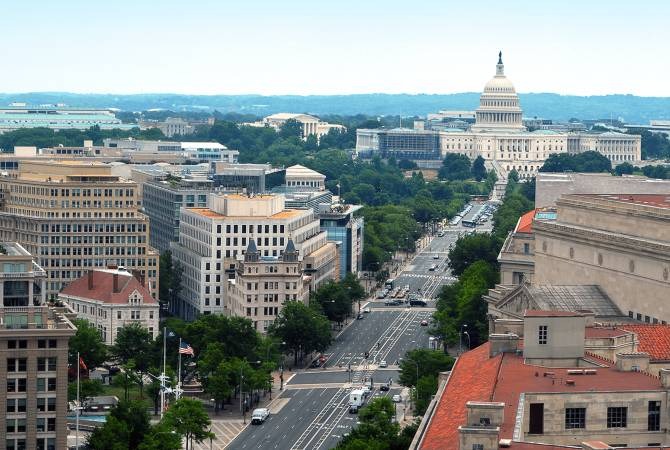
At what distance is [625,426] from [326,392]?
2963 inches

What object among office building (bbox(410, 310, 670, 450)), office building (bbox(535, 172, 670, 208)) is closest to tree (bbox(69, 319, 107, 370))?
office building (bbox(535, 172, 670, 208))

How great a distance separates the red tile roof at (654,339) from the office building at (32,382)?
29255 mm

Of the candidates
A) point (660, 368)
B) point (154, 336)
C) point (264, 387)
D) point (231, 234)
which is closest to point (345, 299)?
point (231, 234)

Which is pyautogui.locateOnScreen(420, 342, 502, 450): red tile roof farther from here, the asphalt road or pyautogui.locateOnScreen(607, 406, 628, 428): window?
the asphalt road

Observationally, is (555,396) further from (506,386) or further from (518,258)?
(518,258)

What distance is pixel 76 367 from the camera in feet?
470

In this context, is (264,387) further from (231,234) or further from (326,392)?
(231,234)

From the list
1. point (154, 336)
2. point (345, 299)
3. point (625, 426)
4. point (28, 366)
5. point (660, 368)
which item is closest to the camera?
point (625, 426)

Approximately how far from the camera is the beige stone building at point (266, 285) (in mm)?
183375

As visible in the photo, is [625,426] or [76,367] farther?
[76,367]

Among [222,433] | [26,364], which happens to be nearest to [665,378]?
[26,364]

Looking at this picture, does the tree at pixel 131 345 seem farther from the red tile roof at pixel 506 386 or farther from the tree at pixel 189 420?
the red tile roof at pixel 506 386

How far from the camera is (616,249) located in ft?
422

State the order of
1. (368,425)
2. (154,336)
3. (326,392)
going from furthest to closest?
(154,336), (326,392), (368,425)
